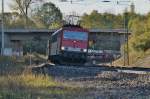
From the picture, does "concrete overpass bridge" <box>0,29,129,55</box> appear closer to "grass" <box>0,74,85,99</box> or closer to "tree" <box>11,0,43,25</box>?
"tree" <box>11,0,43,25</box>

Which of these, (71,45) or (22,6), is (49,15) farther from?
(71,45)

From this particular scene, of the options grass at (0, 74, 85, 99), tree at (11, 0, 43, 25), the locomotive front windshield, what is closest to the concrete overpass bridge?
tree at (11, 0, 43, 25)

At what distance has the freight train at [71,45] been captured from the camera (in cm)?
4438

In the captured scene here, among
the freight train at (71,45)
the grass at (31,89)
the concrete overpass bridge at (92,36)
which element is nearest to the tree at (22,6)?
the concrete overpass bridge at (92,36)

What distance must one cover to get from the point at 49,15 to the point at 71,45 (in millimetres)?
95879

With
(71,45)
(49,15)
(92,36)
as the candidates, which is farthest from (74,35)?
(49,15)

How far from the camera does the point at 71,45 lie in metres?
45.1

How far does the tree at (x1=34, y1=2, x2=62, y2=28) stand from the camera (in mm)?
130663

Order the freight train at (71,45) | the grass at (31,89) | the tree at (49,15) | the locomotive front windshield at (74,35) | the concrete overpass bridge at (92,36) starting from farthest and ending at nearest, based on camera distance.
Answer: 1. the tree at (49,15)
2. the concrete overpass bridge at (92,36)
3. the locomotive front windshield at (74,35)
4. the freight train at (71,45)
5. the grass at (31,89)

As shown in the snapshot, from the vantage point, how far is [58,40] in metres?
45.5

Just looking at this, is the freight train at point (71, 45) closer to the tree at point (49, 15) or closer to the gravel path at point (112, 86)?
the gravel path at point (112, 86)

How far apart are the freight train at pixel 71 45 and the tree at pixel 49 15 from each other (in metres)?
81.6

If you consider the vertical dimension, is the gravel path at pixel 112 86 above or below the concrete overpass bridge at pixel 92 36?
above

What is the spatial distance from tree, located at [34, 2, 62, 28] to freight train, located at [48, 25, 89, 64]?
268 feet
